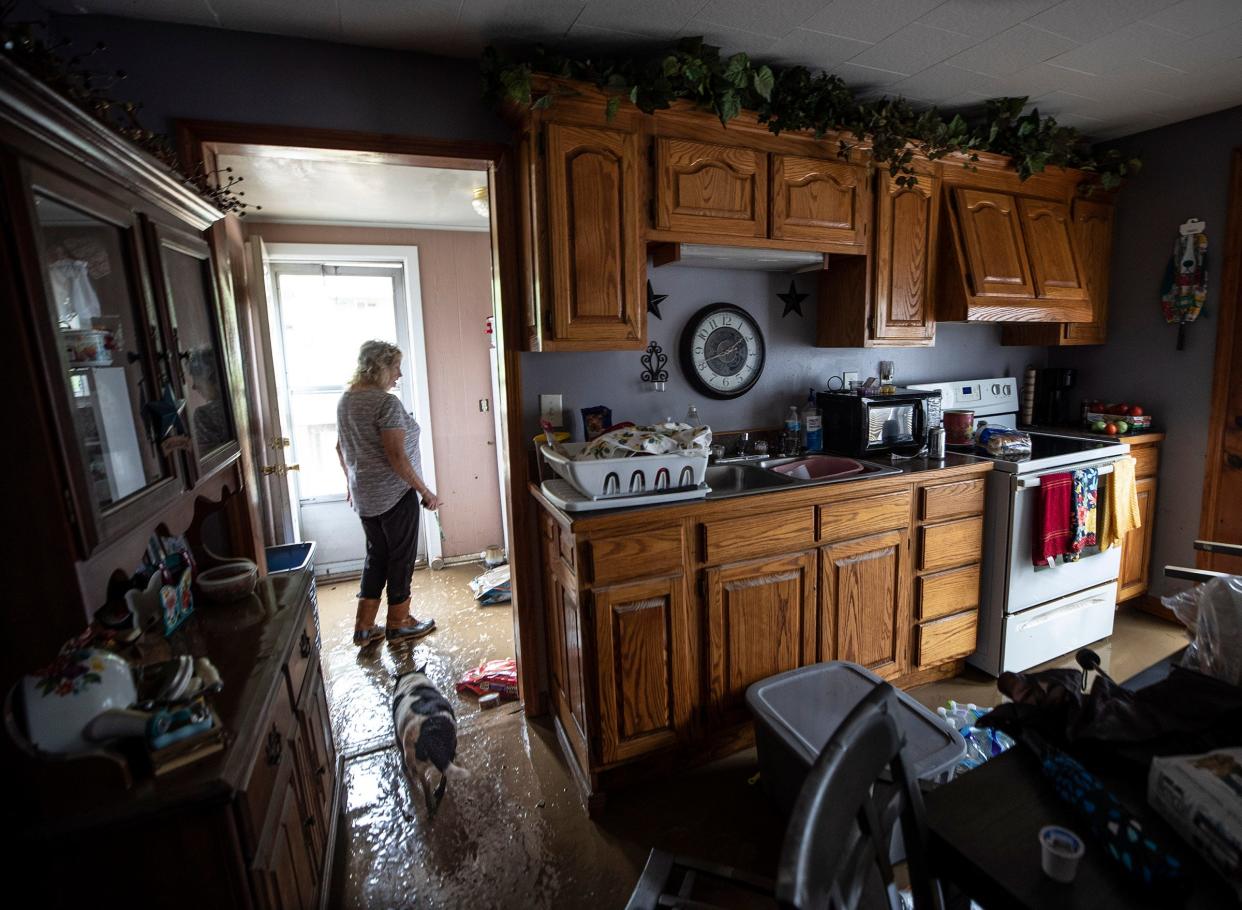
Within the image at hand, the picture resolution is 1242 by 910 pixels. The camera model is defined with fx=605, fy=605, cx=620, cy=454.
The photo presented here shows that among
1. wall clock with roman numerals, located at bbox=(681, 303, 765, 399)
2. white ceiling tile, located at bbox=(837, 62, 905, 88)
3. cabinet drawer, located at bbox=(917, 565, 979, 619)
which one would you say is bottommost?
cabinet drawer, located at bbox=(917, 565, 979, 619)

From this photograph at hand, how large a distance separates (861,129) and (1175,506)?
256cm

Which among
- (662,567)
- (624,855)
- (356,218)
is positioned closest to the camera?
(624,855)

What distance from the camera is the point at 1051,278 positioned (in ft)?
9.69

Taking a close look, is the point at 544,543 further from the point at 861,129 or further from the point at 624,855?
the point at 861,129

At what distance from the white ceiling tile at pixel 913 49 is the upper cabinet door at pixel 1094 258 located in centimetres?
147

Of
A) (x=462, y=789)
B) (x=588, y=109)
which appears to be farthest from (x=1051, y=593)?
(x=588, y=109)

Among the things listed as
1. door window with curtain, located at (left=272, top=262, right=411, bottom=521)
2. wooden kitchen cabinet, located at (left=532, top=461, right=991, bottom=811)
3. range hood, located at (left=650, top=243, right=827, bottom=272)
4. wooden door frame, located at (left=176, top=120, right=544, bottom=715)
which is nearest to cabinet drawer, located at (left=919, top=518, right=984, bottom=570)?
wooden kitchen cabinet, located at (left=532, top=461, right=991, bottom=811)

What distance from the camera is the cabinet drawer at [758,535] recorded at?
205cm

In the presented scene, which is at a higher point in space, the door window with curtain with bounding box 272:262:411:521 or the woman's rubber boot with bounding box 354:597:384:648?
the door window with curtain with bounding box 272:262:411:521

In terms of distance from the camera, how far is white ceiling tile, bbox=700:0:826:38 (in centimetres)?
180

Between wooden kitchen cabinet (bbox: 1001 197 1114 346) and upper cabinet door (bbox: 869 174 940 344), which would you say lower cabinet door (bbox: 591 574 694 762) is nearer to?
upper cabinet door (bbox: 869 174 940 344)

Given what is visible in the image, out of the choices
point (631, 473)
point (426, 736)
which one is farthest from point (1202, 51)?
point (426, 736)

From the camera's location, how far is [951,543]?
8.22 feet

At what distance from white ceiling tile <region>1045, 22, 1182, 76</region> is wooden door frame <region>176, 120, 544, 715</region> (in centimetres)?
207
